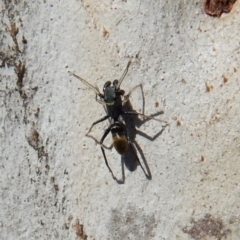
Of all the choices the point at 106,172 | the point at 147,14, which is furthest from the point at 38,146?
the point at 147,14

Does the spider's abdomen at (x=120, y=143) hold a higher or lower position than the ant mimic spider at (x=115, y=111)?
lower

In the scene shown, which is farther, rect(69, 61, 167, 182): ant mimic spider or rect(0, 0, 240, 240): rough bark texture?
rect(69, 61, 167, 182): ant mimic spider

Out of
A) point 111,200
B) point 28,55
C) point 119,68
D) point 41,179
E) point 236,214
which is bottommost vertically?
point 236,214

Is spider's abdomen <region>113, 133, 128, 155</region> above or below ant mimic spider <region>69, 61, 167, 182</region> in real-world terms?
below

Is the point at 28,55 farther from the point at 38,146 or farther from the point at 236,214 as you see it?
the point at 236,214

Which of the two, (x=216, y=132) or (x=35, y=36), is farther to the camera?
(x=35, y=36)

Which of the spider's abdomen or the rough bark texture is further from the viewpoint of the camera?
the spider's abdomen

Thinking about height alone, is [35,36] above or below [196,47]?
above

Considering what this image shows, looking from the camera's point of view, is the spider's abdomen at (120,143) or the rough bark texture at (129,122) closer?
the rough bark texture at (129,122)
